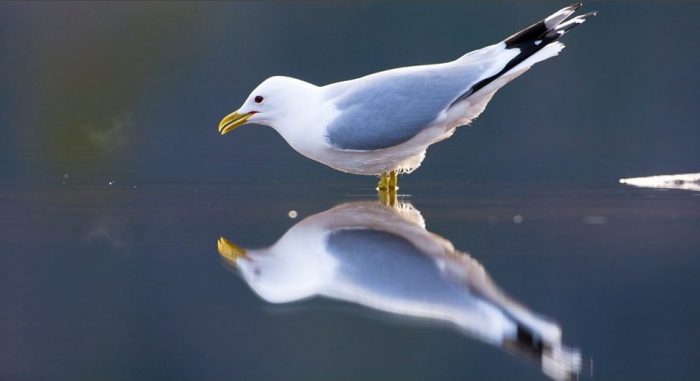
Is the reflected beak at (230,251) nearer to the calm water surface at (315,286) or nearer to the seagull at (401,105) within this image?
the calm water surface at (315,286)

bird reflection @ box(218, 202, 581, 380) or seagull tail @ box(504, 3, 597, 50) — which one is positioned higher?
seagull tail @ box(504, 3, 597, 50)

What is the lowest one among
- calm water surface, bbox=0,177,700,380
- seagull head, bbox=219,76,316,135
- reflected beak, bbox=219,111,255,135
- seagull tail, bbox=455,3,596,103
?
calm water surface, bbox=0,177,700,380

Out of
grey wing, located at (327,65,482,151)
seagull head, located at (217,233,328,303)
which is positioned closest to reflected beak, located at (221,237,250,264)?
seagull head, located at (217,233,328,303)

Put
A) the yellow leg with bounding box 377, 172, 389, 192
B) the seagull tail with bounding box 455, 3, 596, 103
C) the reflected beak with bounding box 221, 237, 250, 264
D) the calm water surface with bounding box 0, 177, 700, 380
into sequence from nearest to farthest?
the calm water surface with bounding box 0, 177, 700, 380 → the reflected beak with bounding box 221, 237, 250, 264 → the seagull tail with bounding box 455, 3, 596, 103 → the yellow leg with bounding box 377, 172, 389, 192

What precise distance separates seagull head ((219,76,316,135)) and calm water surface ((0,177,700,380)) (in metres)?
0.50

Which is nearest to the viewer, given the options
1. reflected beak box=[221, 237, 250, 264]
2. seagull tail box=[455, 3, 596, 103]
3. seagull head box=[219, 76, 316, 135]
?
reflected beak box=[221, 237, 250, 264]

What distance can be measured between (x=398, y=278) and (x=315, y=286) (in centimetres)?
27

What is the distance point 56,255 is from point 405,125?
206 cm

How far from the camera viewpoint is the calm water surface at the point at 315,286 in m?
3.64

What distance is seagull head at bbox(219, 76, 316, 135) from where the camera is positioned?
667 cm

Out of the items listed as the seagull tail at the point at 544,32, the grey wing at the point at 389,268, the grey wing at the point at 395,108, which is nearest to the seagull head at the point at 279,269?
the grey wing at the point at 389,268

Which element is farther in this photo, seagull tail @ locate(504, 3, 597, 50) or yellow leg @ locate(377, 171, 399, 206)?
yellow leg @ locate(377, 171, 399, 206)

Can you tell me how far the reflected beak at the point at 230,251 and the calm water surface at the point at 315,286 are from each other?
0.16 feet

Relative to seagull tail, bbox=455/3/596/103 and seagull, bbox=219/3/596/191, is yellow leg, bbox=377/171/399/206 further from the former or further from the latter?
seagull tail, bbox=455/3/596/103
